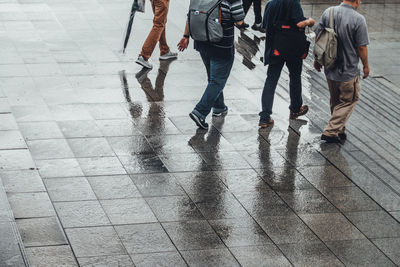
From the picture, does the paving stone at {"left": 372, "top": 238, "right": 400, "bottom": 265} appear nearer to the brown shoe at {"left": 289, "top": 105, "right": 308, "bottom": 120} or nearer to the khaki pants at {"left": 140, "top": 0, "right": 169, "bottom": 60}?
the brown shoe at {"left": 289, "top": 105, "right": 308, "bottom": 120}

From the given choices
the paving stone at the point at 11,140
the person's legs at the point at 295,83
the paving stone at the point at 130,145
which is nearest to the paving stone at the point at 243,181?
the paving stone at the point at 130,145

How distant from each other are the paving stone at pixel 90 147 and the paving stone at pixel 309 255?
2576 mm

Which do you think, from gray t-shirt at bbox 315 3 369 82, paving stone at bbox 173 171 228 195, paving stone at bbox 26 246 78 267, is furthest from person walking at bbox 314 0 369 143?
paving stone at bbox 26 246 78 267

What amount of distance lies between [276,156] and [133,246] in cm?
258

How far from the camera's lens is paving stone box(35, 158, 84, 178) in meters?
7.71

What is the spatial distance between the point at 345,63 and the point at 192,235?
3.10m

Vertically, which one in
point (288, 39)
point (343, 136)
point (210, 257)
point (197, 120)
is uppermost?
point (288, 39)

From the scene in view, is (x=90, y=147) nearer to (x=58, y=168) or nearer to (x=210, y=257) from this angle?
(x=58, y=168)

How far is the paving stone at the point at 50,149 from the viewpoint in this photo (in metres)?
8.16

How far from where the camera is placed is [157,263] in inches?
241

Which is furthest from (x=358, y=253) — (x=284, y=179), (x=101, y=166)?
(x=101, y=166)

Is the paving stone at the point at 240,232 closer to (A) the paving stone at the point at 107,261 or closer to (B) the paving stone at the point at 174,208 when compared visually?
(B) the paving stone at the point at 174,208

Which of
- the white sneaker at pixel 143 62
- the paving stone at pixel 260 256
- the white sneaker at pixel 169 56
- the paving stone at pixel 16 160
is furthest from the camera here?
the white sneaker at pixel 169 56

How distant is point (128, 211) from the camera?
7.01 metres
